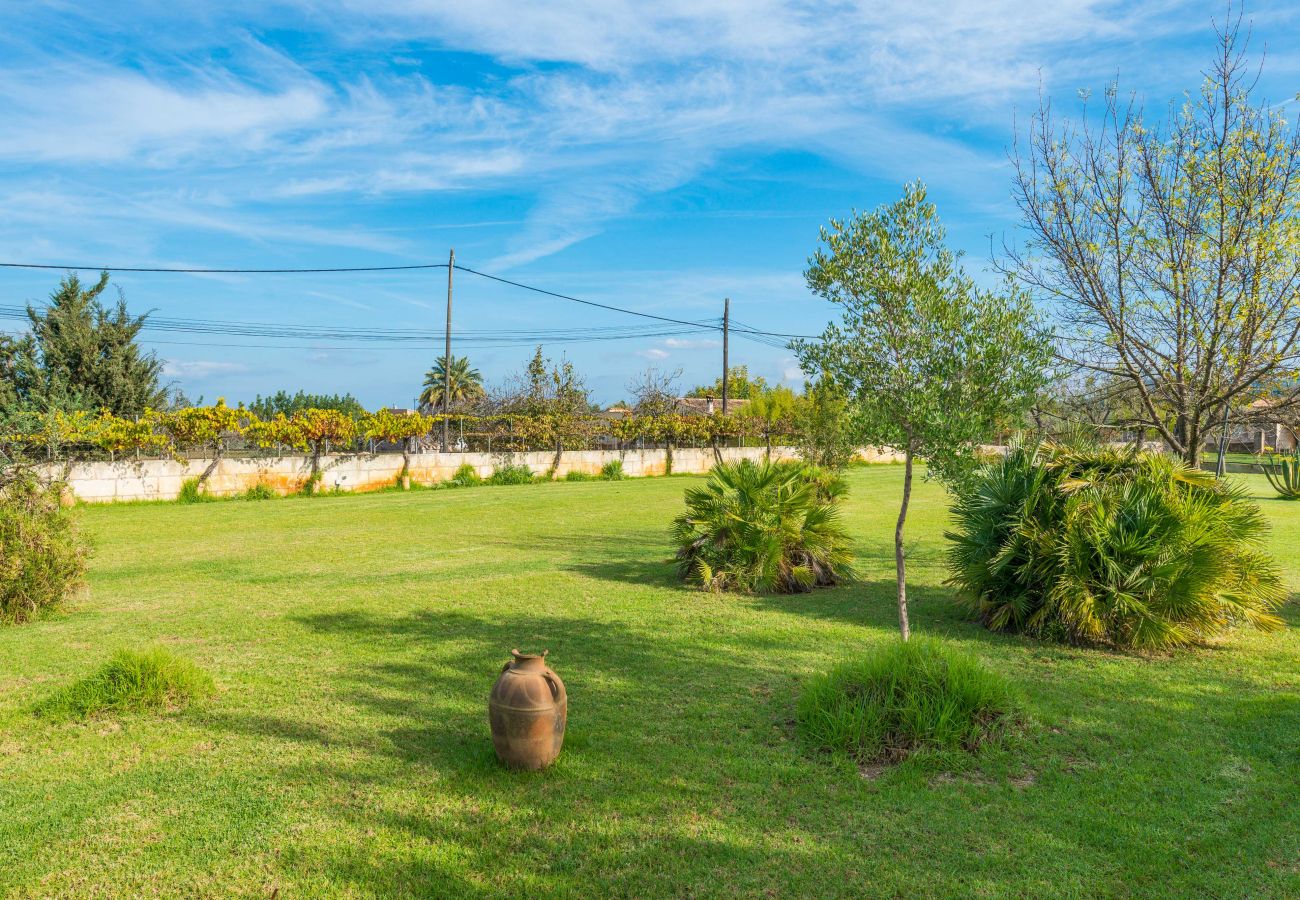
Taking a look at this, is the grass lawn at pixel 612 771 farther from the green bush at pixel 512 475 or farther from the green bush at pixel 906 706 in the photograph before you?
the green bush at pixel 512 475

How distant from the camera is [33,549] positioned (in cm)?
876

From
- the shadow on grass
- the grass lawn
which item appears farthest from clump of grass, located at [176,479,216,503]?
the shadow on grass

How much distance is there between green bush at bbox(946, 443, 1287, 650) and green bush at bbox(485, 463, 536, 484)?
74.8 ft

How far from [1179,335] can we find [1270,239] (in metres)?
1.33

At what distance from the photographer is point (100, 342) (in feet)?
99.6

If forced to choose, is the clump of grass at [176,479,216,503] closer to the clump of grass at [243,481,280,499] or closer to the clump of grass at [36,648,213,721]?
the clump of grass at [243,481,280,499]

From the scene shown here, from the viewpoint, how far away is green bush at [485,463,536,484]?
99.7ft

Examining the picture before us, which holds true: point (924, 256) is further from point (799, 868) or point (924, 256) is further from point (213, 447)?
point (213, 447)

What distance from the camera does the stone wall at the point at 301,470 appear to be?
21266 millimetres

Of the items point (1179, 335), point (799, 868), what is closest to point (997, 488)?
point (1179, 335)

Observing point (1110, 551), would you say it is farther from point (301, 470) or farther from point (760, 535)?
point (301, 470)

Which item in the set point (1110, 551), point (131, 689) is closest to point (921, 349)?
point (1110, 551)

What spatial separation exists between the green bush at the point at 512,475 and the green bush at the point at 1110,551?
22.8 metres

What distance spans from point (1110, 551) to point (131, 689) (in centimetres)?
846
